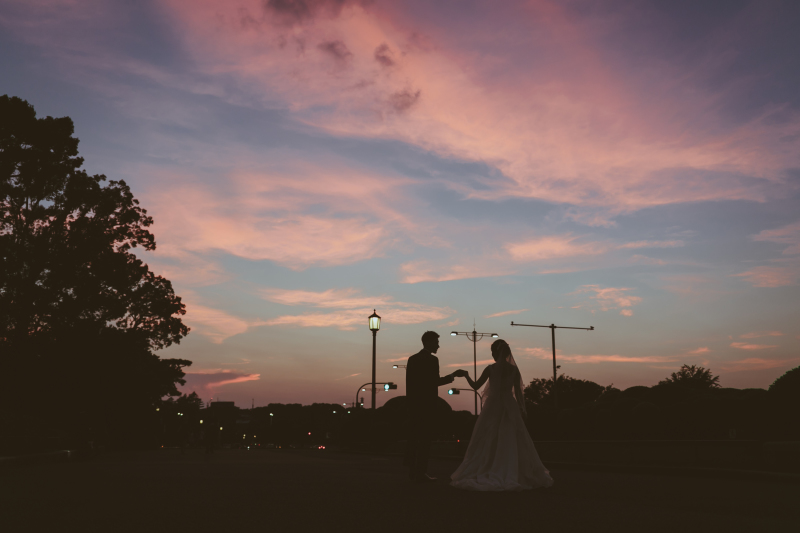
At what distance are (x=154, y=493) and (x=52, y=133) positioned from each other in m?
23.6

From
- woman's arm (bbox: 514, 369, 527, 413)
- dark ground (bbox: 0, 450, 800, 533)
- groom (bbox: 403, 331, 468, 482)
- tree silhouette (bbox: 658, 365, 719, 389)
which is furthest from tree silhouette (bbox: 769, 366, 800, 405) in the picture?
tree silhouette (bbox: 658, 365, 719, 389)

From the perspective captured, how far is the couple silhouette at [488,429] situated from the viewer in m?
10.3

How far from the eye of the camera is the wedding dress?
10094mm

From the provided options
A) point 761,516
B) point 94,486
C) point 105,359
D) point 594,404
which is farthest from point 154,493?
point 594,404

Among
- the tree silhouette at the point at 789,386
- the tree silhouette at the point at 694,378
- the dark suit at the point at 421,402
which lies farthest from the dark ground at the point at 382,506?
the tree silhouette at the point at 694,378

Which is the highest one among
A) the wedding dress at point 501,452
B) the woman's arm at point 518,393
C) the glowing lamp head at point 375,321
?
the glowing lamp head at point 375,321

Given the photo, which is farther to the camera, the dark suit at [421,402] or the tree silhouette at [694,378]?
the tree silhouette at [694,378]

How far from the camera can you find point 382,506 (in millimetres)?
7582

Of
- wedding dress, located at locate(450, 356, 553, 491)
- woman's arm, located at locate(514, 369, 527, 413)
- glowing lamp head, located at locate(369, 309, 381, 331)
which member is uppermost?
glowing lamp head, located at locate(369, 309, 381, 331)

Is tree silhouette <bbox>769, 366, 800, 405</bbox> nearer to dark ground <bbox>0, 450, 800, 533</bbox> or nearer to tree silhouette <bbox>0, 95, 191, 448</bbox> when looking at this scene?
dark ground <bbox>0, 450, 800, 533</bbox>

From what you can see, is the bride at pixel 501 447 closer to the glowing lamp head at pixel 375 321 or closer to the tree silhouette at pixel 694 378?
the glowing lamp head at pixel 375 321

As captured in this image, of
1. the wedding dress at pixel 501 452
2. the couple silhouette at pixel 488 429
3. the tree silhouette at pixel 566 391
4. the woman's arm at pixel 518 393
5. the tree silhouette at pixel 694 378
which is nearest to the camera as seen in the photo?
the wedding dress at pixel 501 452

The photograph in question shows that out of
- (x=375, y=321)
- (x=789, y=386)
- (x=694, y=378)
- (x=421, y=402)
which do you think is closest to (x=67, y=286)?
(x=375, y=321)

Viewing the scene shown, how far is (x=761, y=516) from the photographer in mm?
6965
